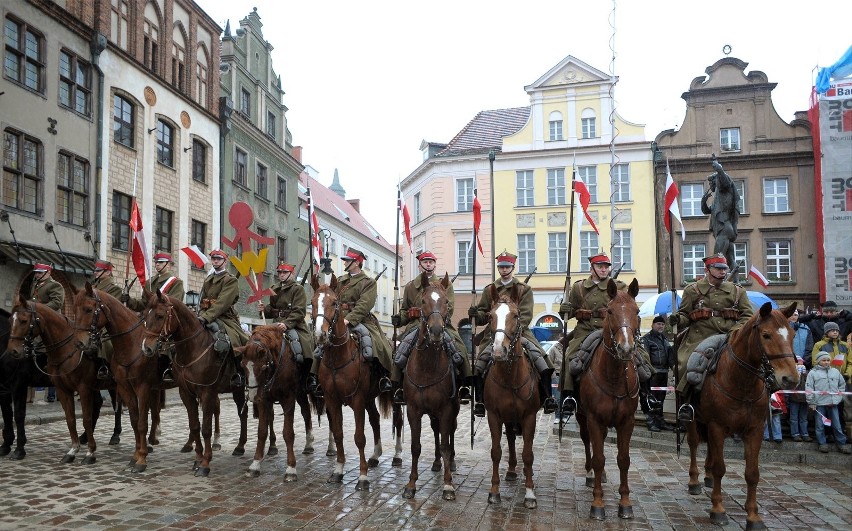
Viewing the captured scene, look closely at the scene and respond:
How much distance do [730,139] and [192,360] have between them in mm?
34234

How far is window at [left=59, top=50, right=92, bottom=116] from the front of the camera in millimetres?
22062

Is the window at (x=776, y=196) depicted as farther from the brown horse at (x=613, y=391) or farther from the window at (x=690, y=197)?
the brown horse at (x=613, y=391)

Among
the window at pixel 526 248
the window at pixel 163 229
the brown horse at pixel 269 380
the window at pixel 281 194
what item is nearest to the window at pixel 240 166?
the window at pixel 281 194

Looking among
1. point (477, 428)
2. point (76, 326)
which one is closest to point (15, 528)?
point (76, 326)

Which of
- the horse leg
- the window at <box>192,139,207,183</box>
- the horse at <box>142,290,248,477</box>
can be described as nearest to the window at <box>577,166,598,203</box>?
the window at <box>192,139,207,183</box>

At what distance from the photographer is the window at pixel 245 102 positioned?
113 feet

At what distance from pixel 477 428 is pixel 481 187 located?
26.6m

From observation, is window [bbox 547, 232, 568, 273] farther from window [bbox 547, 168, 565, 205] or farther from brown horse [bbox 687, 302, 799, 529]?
brown horse [bbox 687, 302, 799, 529]

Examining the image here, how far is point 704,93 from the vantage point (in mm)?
37656

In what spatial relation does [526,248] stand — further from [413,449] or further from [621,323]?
[621,323]

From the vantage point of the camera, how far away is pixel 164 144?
27.6m

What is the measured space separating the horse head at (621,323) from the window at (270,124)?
31410mm

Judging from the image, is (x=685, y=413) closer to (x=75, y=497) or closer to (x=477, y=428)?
(x=75, y=497)

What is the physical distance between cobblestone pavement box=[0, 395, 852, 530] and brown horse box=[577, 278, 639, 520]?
0.37m
